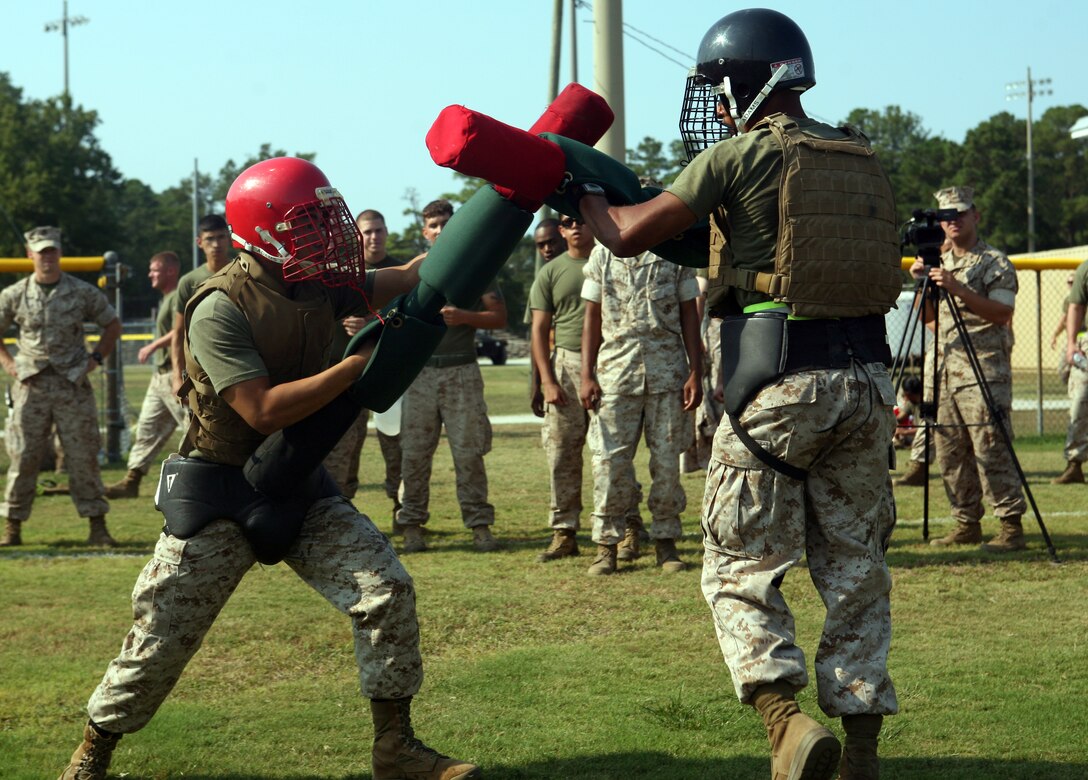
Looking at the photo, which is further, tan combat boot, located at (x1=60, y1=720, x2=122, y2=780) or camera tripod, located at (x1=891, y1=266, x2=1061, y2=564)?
camera tripod, located at (x1=891, y1=266, x2=1061, y2=564)

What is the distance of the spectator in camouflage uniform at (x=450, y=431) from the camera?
899 cm

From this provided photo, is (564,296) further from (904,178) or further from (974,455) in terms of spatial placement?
(904,178)

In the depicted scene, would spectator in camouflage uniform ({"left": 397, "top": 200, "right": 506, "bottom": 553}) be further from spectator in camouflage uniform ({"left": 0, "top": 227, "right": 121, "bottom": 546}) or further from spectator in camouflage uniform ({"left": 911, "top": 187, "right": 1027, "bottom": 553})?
spectator in camouflage uniform ({"left": 911, "top": 187, "right": 1027, "bottom": 553})

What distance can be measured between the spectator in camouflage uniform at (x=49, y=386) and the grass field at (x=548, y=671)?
460mm

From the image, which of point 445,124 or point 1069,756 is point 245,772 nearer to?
point 445,124

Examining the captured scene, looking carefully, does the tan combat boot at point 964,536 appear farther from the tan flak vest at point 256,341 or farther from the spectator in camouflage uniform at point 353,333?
the tan flak vest at point 256,341

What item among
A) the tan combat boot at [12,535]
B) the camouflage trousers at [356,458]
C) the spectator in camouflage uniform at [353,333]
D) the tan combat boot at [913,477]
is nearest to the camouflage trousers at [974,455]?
the tan combat boot at [913,477]

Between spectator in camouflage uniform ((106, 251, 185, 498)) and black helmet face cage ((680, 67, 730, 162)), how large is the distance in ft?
27.1

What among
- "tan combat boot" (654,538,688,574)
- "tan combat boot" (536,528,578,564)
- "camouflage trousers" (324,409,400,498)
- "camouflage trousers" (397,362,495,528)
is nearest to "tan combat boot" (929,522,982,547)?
"tan combat boot" (654,538,688,574)

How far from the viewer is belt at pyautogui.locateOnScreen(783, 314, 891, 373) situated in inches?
157

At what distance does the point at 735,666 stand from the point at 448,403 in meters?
5.30

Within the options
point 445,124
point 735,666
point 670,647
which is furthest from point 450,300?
point 670,647

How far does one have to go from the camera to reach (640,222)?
13.0ft

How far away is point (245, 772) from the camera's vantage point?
4.60m
